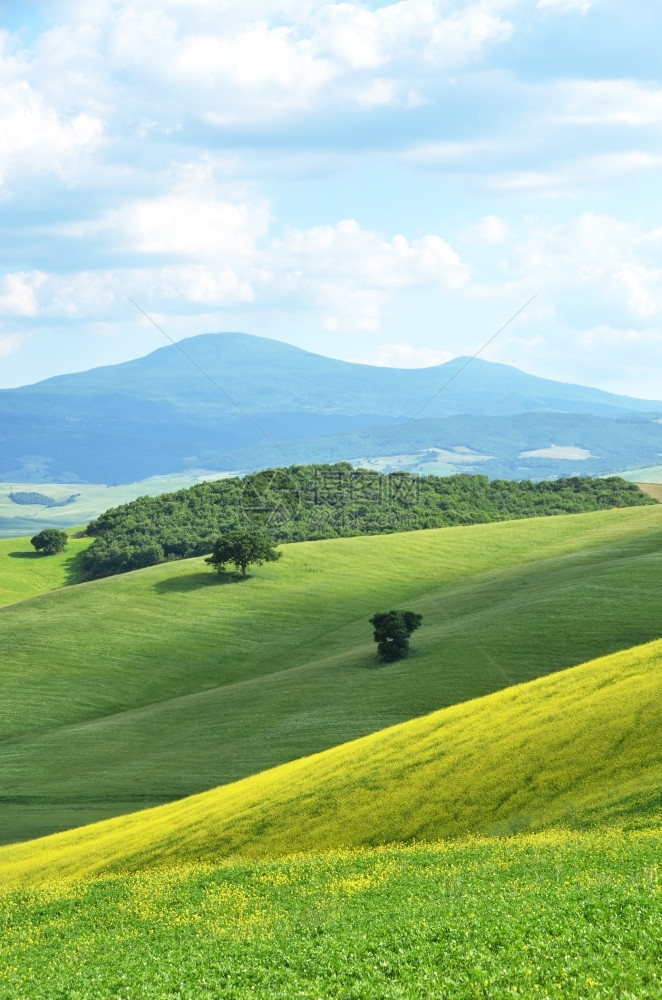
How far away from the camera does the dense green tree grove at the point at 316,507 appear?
12725 centimetres

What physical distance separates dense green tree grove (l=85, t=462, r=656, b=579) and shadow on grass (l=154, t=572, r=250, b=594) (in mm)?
25576

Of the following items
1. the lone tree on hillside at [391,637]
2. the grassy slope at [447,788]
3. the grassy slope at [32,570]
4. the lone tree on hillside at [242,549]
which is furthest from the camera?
the grassy slope at [32,570]

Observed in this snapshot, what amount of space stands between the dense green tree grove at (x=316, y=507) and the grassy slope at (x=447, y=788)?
89.5 meters

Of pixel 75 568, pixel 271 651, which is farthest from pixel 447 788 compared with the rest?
pixel 75 568

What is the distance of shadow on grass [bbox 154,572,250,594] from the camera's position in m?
94.0

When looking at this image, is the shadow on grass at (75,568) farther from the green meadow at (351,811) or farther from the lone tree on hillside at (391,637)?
the lone tree on hillside at (391,637)

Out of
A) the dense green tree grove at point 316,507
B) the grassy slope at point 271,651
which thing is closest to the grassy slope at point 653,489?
the dense green tree grove at point 316,507

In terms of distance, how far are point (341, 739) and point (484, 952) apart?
105 feet

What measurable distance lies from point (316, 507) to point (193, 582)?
126ft

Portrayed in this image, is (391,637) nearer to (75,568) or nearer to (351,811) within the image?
(351,811)

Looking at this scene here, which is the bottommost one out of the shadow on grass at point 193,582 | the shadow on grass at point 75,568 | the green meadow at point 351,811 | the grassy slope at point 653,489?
the green meadow at point 351,811

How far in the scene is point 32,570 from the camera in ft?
407

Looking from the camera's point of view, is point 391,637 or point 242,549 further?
point 242,549

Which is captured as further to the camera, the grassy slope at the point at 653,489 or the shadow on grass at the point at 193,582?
the grassy slope at the point at 653,489
